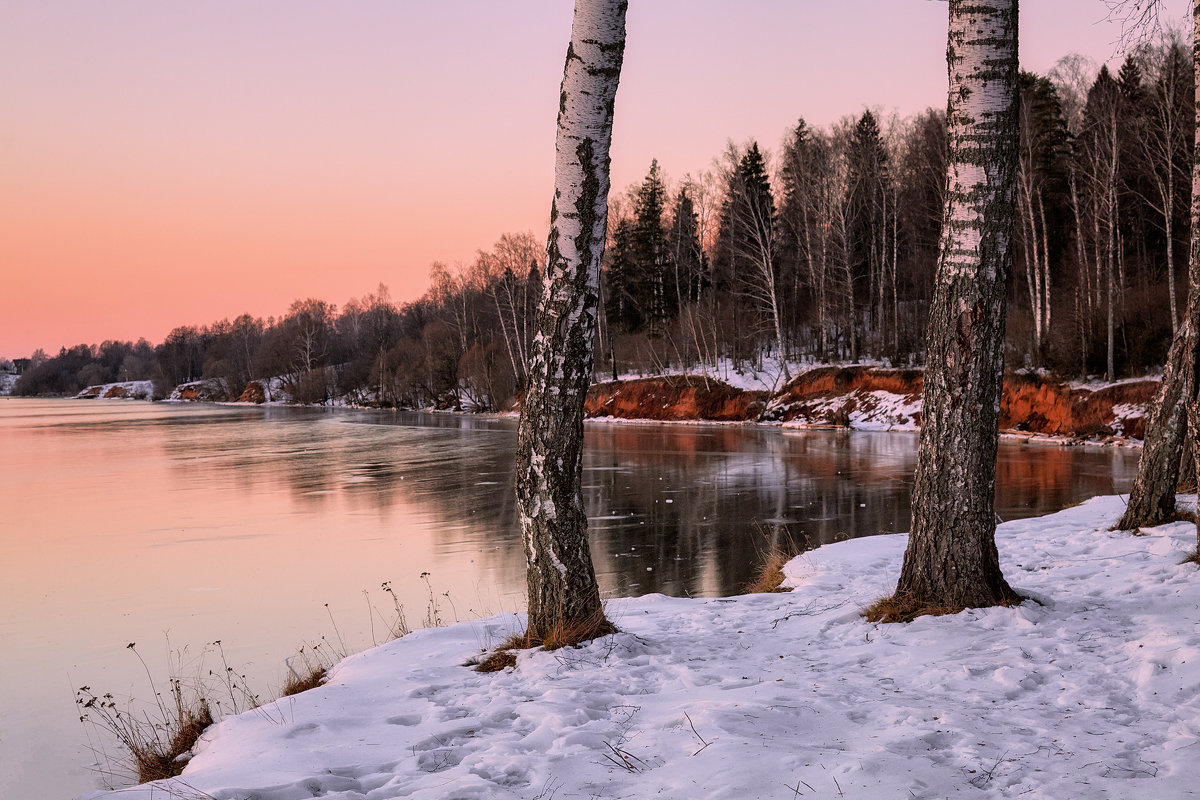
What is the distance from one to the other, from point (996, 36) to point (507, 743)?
531cm

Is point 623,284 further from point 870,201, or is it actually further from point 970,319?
point 970,319

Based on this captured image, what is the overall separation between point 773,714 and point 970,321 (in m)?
3.04

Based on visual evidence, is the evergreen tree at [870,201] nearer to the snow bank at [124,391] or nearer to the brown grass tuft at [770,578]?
the brown grass tuft at [770,578]

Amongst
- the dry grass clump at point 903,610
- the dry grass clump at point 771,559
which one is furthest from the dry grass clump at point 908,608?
the dry grass clump at point 771,559

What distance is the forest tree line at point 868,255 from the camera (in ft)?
94.9

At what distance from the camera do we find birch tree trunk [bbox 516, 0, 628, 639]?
5.43 m

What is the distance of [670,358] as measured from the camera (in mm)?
52469

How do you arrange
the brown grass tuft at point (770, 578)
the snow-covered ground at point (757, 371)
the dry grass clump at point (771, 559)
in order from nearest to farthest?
the brown grass tuft at point (770, 578) < the dry grass clump at point (771, 559) < the snow-covered ground at point (757, 371)

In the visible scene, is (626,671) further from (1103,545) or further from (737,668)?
(1103,545)

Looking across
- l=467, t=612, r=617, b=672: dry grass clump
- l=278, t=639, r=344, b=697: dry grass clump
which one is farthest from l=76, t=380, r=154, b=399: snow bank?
l=467, t=612, r=617, b=672: dry grass clump

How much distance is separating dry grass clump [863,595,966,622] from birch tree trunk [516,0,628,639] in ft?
6.44

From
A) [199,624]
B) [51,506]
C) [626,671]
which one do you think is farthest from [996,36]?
[51,506]

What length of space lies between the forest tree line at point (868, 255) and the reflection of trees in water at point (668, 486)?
701 cm

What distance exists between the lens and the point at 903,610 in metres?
5.62
